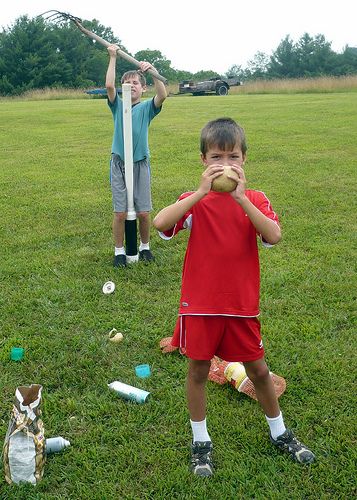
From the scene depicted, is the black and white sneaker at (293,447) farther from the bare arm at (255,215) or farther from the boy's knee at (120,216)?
the boy's knee at (120,216)

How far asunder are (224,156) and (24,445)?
1.64 m

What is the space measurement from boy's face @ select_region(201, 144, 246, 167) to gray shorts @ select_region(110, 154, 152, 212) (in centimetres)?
270

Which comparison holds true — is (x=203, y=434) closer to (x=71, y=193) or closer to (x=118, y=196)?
(x=118, y=196)

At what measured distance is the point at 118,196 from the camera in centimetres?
466

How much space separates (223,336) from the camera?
7.12ft

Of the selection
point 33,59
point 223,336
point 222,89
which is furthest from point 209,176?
point 33,59

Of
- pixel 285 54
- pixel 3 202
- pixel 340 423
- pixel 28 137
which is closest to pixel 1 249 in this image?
pixel 3 202

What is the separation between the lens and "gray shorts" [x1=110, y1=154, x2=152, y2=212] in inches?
184

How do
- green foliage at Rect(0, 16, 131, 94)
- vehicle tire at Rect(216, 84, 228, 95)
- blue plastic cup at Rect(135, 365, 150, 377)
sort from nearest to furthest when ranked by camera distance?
blue plastic cup at Rect(135, 365, 150, 377)
vehicle tire at Rect(216, 84, 228, 95)
green foliage at Rect(0, 16, 131, 94)

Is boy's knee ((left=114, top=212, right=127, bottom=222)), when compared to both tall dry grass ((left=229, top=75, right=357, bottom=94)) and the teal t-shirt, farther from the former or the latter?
tall dry grass ((left=229, top=75, right=357, bottom=94))

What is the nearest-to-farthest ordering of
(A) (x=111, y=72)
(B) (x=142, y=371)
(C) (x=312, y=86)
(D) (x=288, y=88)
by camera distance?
(B) (x=142, y=371), (A) (x=111, y=72), (C) (x=312, y=86), (D) (x=288, y=88)

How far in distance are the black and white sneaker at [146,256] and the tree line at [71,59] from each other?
35372 millimetres

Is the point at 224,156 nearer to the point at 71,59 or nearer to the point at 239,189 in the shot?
the point at 239,189

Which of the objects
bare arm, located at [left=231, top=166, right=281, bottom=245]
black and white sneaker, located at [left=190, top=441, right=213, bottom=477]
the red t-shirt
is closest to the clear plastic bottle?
black and white sneaker, located at [left=190, top=441, right=213, bottom=477]
